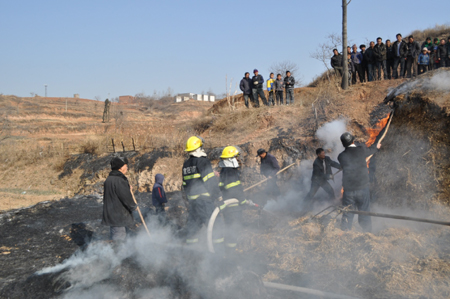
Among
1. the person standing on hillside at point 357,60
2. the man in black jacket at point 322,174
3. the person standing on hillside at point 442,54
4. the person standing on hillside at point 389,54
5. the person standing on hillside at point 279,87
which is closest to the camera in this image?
the man in black jacket at point 322,174

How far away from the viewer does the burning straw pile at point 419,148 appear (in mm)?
5816

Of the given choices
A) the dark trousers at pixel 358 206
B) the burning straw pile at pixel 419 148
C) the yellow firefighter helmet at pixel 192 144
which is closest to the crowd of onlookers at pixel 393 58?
the burning straw pile at pixel 419 148

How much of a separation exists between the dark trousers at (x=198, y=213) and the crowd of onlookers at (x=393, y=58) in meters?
8.85

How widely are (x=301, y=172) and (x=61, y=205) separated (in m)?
7.36

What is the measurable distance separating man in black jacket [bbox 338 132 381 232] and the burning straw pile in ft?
3.42

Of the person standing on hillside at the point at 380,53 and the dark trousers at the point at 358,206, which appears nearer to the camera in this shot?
the dark trousers at the point at 358,206

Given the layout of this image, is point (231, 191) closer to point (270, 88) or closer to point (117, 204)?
point (117, 204)

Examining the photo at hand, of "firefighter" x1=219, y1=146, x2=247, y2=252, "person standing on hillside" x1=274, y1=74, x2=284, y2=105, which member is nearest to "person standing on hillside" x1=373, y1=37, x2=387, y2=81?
"person standing on hillside" x1=274, y1=74, x2=284, y2=105

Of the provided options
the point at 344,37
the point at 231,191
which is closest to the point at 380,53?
the point at 344,37

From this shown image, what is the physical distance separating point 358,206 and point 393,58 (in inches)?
327

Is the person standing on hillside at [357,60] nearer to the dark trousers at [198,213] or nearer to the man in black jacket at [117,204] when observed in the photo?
the dark trousers at [198,213]

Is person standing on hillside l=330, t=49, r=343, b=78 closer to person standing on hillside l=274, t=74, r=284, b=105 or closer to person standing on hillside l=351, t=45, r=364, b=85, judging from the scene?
person standing on hillside l=351, t=45, r=364, b=85

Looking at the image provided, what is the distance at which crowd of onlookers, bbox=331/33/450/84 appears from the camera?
11.4m

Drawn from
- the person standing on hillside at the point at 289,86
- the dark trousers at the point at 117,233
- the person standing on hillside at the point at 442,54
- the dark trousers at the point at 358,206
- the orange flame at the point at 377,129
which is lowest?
the dark trousers at the point at 117,233
